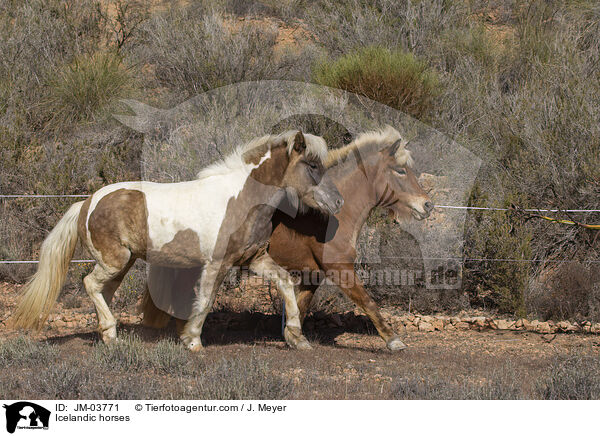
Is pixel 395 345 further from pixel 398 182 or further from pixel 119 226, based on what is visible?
pixel 119 226

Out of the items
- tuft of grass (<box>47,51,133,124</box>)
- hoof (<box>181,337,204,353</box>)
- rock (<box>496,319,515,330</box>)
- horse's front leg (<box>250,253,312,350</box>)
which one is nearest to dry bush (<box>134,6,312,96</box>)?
tuft of grass (<box>47,51,133,124</box>)

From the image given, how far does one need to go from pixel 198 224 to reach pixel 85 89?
26.9 feet

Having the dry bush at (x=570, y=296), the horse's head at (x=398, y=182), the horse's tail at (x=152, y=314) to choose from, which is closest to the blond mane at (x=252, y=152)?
the horse's head at (x=398, y=182)

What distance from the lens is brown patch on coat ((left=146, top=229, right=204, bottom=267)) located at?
6155 mm

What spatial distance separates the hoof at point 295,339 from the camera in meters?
6.51

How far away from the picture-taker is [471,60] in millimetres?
14453

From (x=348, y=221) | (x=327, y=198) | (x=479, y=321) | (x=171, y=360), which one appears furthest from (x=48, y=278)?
(x=479, y=321)

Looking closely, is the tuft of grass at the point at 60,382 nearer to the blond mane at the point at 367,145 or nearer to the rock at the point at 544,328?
the blond mane at the point at 367,145

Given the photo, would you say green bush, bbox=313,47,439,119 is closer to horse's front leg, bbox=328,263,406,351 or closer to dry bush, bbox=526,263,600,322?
dry bush, bbox=526,263,600,322

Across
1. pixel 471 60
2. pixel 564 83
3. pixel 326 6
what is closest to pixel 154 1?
pixel 326 6

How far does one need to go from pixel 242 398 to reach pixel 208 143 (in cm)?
666

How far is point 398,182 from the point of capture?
6.90 meters

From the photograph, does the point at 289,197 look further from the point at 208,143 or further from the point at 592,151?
the point at 592,151
